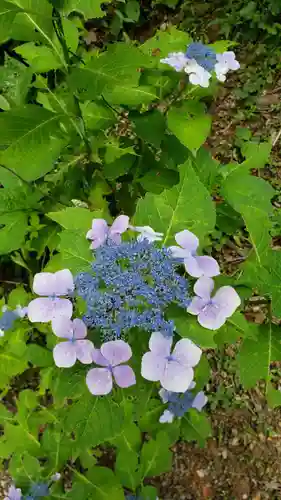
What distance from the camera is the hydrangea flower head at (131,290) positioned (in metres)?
1.04

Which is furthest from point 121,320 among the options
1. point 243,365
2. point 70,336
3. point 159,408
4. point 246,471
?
point 246,471

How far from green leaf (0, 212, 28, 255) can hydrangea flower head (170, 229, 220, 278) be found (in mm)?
858

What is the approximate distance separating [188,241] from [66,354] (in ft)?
1.16

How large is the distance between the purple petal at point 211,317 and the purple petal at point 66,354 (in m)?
0.27

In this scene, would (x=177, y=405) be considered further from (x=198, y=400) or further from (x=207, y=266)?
(x=207, y=266)

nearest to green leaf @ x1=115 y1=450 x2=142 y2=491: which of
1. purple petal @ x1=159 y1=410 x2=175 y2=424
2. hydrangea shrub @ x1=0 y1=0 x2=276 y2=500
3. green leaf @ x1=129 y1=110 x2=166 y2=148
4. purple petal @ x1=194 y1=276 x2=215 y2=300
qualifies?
hydrangea shrub @ x1=0 y1=0 x2=276 y2=500

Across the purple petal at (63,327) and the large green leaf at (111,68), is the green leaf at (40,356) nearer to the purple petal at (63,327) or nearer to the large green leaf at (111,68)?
the purple petal at (63,327)

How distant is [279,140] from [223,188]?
152 centimetres

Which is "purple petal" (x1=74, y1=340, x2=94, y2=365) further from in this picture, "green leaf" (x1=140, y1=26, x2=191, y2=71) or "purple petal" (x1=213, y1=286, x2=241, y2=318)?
"green leaf" (x1=140, y1=26, x2=191, y2=71)

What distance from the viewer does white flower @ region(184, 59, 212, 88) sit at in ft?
4.81

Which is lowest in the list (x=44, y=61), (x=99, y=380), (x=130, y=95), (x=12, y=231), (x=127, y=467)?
(x=127, y=467)

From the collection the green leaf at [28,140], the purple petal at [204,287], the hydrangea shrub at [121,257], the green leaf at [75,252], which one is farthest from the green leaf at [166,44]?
the purple petal at [204,287]

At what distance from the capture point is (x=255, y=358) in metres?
1.27

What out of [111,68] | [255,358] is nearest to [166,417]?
[255,358]
